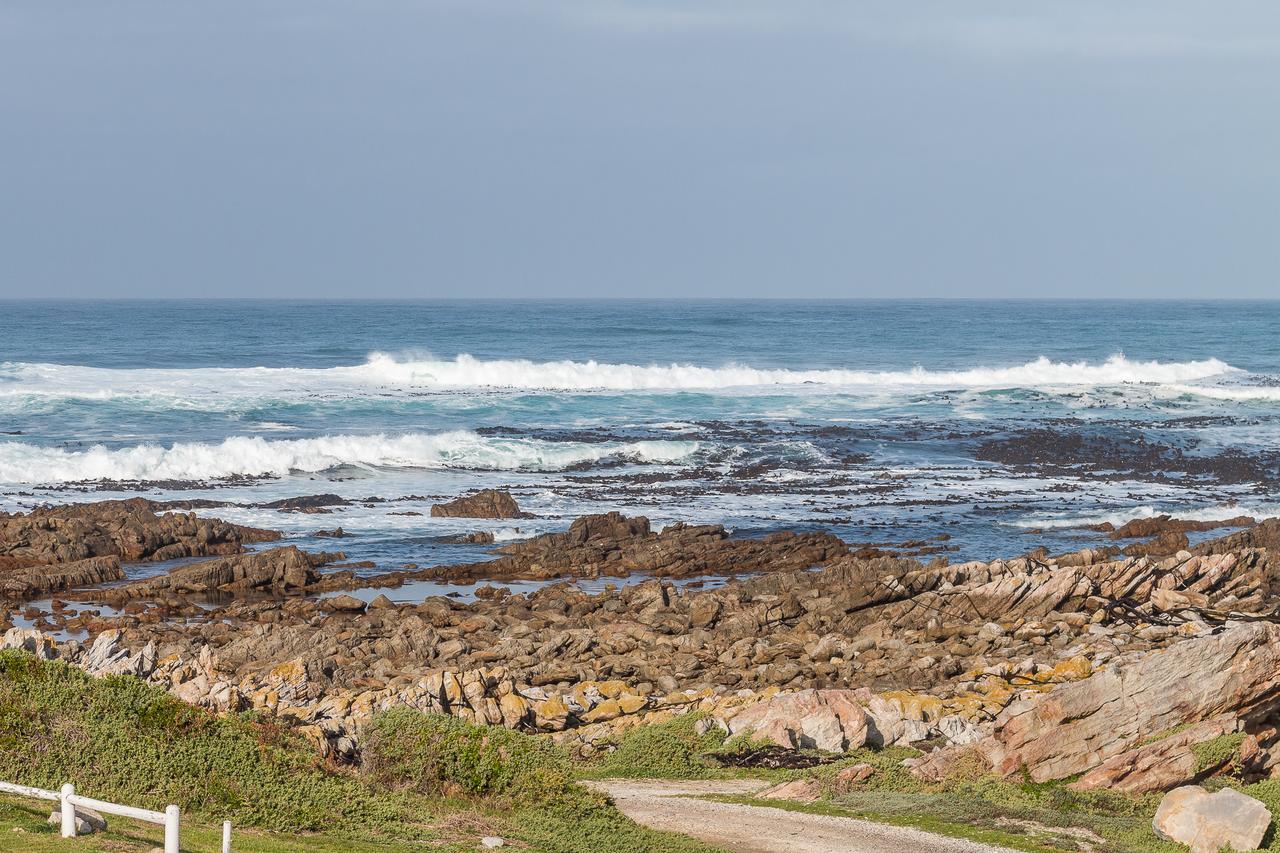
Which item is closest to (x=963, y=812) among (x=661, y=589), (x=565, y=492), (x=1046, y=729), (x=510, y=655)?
(x=1046, y=729)

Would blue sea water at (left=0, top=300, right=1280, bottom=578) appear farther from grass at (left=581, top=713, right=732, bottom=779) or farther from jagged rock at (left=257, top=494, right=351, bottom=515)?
grass at (left=581, top=713, right=732, bottom=779)

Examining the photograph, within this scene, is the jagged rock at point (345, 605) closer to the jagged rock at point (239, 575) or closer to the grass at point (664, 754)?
the jagged rock at point (239, 575)

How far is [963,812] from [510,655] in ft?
29.4

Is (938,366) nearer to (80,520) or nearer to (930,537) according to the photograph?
(930,537)

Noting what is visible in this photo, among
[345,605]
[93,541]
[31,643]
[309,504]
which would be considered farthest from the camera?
A: [309,504]

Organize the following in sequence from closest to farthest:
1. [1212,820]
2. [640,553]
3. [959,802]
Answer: [1212,820], [959,802], [640,553]

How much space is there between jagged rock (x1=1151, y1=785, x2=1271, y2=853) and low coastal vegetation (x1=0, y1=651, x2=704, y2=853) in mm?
4485

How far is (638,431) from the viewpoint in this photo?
4962 cm

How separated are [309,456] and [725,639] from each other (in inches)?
941

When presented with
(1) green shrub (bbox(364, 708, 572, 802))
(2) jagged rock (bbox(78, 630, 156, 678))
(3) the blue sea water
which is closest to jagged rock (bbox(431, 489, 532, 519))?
(3) the blue sea water

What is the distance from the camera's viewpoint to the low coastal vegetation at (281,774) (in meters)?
11.9

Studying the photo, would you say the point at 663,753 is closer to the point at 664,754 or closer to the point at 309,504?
the point at 664,754

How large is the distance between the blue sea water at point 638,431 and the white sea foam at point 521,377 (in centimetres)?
28

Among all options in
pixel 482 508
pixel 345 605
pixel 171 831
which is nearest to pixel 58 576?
pixel 345 605
